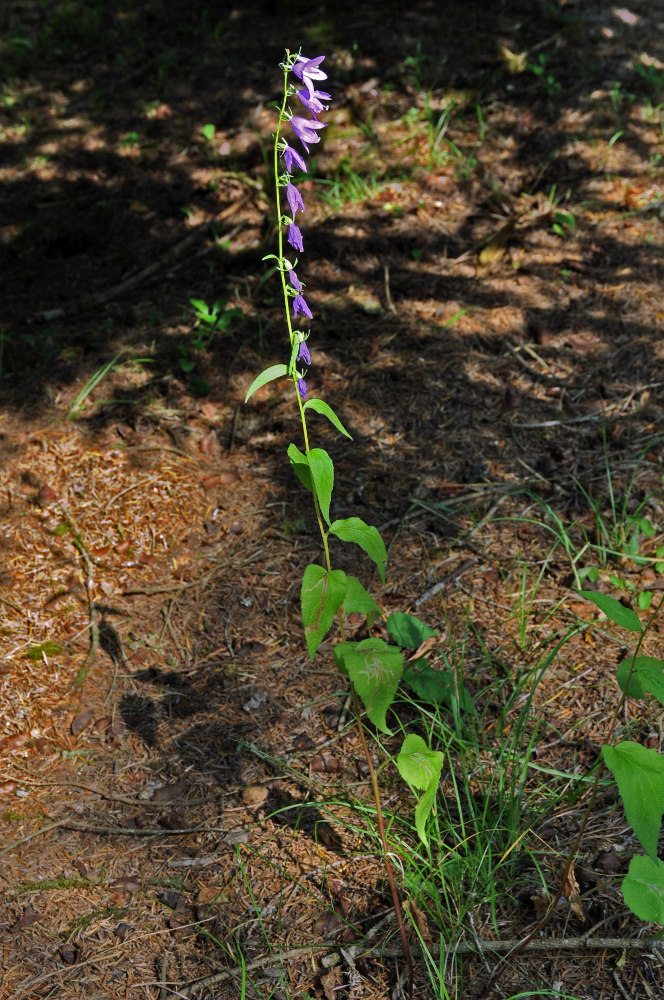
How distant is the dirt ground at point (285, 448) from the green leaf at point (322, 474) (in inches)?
34.2

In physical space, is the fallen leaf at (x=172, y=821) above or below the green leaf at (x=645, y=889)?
below

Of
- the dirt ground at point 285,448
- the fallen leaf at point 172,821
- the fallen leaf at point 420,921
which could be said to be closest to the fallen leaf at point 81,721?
the dirt ground at point 285,448

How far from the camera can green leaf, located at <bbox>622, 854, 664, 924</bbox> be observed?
4.73 feet

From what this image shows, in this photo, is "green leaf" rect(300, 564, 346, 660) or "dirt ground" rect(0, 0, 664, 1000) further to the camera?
"dirt ground" rect(0, 0, 664, 1000)

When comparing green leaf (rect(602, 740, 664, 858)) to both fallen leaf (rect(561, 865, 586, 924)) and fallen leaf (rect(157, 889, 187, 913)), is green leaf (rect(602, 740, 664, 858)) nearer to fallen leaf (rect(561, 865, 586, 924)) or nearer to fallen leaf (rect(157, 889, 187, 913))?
fallen leaf (rect(561, 865, 586, 924))

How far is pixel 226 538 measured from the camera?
2.90 m

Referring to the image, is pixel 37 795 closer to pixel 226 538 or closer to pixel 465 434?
pixel 226 538

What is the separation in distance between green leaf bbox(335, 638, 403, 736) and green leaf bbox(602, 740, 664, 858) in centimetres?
40

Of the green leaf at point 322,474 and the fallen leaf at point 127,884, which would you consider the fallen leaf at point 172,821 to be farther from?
the green leaf at point 322,474

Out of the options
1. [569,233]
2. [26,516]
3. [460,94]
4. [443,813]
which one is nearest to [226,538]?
[26,516]

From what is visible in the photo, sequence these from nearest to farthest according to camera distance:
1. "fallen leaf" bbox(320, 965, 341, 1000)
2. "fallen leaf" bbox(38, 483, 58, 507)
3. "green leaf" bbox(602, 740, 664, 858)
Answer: "green leaf" bbox(602, 740, 664, 858), "fallen leaf" bbox(320, 965, 341, 1000), "fallen leaf" bbox(38, 483, 58, 507)

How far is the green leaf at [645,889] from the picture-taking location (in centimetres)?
144

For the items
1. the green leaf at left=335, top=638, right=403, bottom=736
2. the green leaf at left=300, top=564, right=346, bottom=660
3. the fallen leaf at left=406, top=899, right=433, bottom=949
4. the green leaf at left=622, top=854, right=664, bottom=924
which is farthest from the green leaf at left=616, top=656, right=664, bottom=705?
the fallen leaf at left=406, top=899, right=433, bottom=949

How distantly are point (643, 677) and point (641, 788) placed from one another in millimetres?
229
